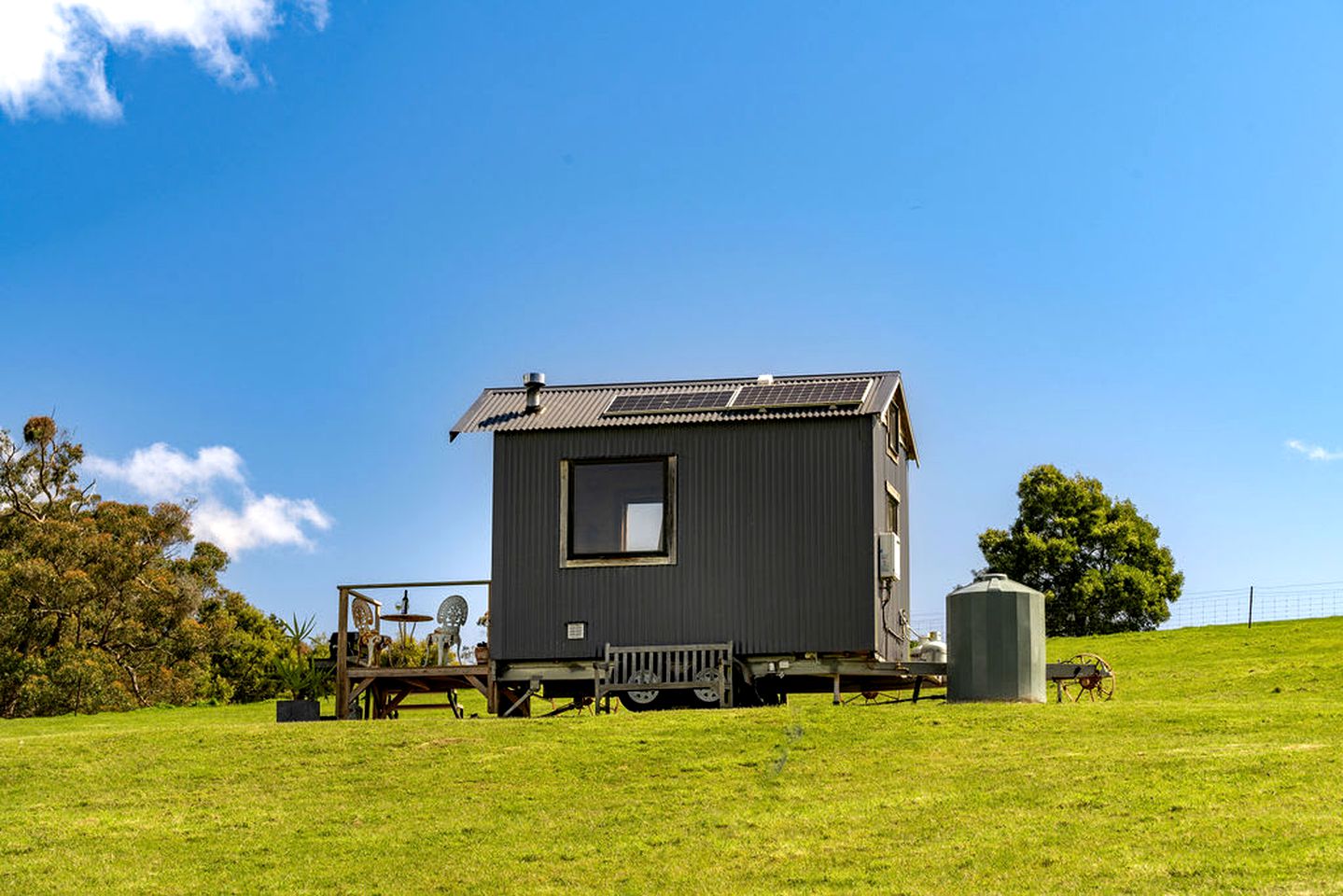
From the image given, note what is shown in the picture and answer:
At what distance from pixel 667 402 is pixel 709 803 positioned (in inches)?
335

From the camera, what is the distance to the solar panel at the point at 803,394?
20500 millimetres

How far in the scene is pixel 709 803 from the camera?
13.6 m

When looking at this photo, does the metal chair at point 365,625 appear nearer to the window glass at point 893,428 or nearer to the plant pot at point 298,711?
the plant pot at point 298,711

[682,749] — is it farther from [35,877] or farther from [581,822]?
[35,877]

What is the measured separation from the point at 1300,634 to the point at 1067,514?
1569 centimetres

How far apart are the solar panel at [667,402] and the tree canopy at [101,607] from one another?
71.2ft

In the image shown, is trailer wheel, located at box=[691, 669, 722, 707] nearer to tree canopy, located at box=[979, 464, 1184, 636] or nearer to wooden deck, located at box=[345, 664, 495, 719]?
wooden deck, located at box=[345, 664, 495, 719]

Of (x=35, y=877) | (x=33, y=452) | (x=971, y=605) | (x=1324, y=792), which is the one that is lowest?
(x=35, y=877)

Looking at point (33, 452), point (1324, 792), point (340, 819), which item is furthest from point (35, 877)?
point (33, 452)

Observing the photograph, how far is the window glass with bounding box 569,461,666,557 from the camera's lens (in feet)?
67.9

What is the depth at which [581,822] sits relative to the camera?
13.3 meters

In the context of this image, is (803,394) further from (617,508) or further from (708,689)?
(708,689)

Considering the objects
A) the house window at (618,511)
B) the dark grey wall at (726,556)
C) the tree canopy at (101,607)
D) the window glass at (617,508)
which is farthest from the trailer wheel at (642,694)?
the tree canopy at (101,607)

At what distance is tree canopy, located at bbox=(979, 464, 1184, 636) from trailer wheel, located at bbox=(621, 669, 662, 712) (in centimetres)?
2944
